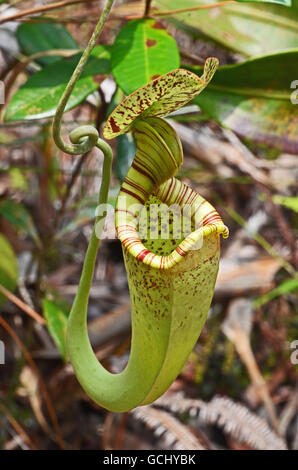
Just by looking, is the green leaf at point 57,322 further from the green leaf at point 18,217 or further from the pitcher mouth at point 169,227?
the pitcher mouth at point 169,227

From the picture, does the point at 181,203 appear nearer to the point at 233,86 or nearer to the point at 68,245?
the point at 233,86

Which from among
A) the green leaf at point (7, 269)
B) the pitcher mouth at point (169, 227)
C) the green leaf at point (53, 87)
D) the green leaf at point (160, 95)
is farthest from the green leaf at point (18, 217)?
the green leaf at point (160, 95)

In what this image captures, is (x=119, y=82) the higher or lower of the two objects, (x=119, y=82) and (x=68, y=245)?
the higher

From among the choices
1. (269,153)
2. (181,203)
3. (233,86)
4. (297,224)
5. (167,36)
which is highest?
(167,36)

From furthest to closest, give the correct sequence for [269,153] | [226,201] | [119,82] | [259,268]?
[226,201]
[269,153]
[259,268]
[119,82]

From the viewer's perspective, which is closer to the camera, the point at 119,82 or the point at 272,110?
the point at 119,82

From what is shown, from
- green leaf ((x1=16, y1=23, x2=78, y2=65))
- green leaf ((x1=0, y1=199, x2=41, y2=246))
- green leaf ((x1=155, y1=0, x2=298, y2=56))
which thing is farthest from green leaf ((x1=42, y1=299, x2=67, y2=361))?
green leaf ((x1=155, y1=0, x2=298, y2=56))
